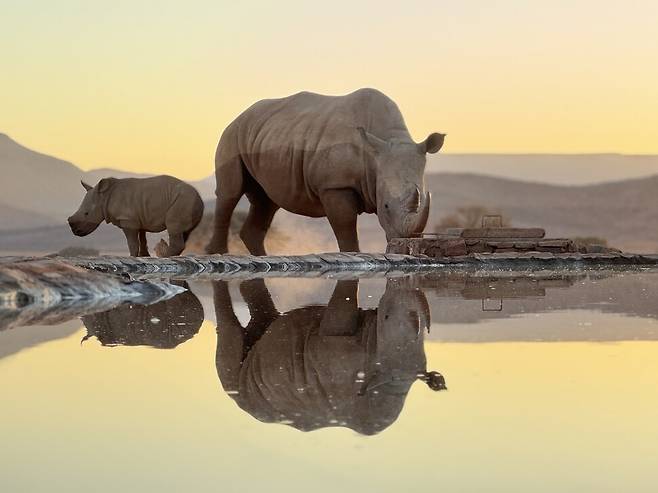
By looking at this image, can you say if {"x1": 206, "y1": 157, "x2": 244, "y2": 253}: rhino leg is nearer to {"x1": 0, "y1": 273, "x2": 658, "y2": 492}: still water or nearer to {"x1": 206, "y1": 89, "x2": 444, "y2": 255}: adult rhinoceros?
{"x1": 206, "y1": 89, "x2": 444, "y2": 255}: adult rhinoceros

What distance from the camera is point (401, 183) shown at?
29.2 feet

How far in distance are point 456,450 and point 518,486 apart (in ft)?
0.64

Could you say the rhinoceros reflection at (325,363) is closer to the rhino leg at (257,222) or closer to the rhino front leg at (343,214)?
A: the rhino front leg at (343,214)

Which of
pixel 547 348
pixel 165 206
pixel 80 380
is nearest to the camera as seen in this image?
pixel 80 380

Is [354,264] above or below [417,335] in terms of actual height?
above

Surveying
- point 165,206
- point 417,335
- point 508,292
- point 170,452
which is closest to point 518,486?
point 170,452

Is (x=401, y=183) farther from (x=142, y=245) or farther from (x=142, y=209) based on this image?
(x=142, y=245)

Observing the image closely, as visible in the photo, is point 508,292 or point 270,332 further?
point 508,292

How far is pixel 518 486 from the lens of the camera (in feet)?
3.86

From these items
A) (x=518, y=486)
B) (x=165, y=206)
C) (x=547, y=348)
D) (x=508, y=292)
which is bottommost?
(x=518, y=486)

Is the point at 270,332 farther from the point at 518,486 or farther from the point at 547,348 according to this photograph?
the point at 518,486

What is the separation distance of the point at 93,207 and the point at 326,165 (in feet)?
12.1

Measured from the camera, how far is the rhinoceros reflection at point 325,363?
165 cm

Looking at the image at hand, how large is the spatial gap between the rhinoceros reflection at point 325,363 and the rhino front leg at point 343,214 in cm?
548
